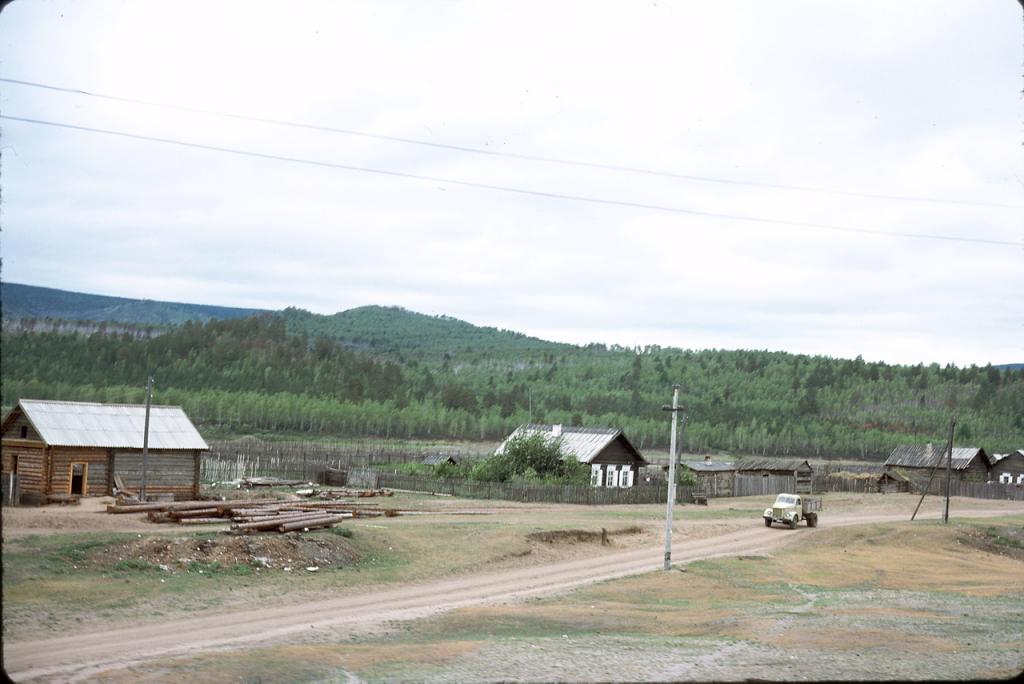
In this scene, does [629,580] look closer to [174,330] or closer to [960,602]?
[960,602]

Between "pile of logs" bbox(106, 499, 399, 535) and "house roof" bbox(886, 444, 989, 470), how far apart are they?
65.8m

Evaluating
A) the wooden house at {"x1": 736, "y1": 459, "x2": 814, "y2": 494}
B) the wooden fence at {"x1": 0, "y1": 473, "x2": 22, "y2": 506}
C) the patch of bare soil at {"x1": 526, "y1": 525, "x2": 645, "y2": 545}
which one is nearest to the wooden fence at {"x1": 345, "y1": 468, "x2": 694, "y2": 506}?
the patch of bare soil at {"x1": 526, "y1": 525, "x2": 645, "y2": 545}

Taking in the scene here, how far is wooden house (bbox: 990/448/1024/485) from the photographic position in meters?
94.8

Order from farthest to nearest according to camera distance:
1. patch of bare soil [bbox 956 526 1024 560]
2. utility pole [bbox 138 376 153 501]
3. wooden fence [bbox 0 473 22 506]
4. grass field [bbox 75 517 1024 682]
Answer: patch of bare soil [bbox 956 526 1024 560], utility pole [bbox 138 376 153 501], wooden fence [bbox 0 473 22 506], grass field [bbox 75 517 1024 682]

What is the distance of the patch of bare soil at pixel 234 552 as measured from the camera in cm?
2841

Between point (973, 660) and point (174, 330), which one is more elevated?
point (174, 330)

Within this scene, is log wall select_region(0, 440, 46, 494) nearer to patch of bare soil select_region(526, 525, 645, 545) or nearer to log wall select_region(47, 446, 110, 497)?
log wall select_region(47, 446, 110, 497)

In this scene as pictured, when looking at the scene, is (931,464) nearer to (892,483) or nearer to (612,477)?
(892,483)

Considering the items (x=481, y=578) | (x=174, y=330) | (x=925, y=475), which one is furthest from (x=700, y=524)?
(x=174, y=330)

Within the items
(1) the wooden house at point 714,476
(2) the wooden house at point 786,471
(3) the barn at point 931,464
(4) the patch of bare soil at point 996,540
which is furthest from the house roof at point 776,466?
(4) the patch of bare soil at point 996,540

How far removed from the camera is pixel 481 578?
32.1 metres

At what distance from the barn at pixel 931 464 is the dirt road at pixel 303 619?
5777cm

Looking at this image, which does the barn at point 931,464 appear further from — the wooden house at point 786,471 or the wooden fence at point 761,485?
the wooden fence at point 761,485

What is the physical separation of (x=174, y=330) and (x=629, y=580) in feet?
494
